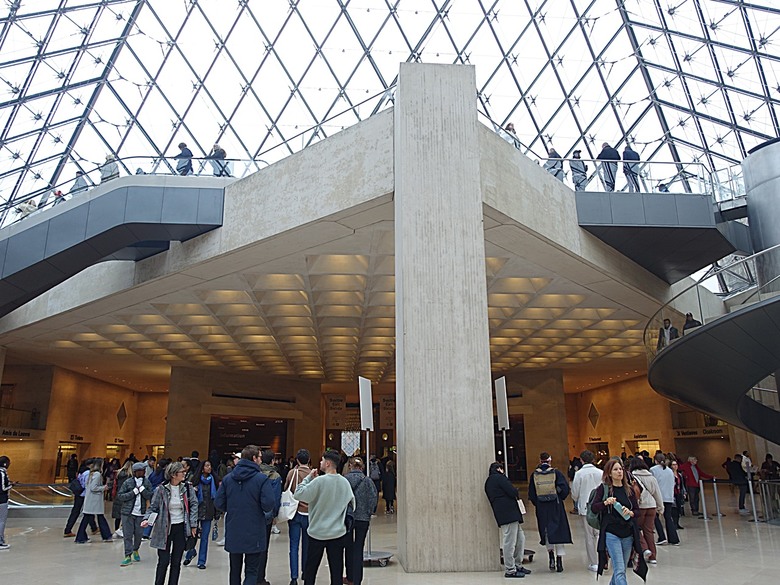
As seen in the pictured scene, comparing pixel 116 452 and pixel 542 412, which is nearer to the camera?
pixel 542 412

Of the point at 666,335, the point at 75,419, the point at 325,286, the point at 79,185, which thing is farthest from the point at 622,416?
the point at 79,185

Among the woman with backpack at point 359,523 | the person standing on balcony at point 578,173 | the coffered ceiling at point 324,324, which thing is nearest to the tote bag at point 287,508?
the woman with backpack at point 359,523

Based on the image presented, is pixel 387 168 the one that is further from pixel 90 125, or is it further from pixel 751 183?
pixel 90 125

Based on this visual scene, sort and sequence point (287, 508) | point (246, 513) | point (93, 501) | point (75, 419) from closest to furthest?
point (246, 513) < point (287, 508) < point (93, 501) < point (75, 419)

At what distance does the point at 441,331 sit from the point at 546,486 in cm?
283

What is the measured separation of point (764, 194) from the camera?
59.9 feet

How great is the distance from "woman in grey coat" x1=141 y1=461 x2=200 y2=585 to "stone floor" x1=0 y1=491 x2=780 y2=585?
1.37 metres

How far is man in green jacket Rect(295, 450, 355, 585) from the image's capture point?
20.6 feet

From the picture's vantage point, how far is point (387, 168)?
11.9 meters

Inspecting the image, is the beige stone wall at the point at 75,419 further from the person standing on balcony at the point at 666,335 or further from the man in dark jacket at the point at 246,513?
the person standing on balcony at the point at 666,335

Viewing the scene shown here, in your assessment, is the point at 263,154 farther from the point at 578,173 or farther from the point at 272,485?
the point at 272,485

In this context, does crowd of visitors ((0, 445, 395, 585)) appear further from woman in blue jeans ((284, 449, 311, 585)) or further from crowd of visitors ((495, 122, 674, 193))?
crowd of visitors ((495, 122, 674, 193))

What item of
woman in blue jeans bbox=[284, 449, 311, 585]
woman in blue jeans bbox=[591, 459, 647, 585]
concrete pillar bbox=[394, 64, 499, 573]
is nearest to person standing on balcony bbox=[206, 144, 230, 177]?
concrete pillar bbox=[394, 64, 499, 573]

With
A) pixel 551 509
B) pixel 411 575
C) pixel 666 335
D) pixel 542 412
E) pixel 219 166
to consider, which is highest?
pixel 219 166
